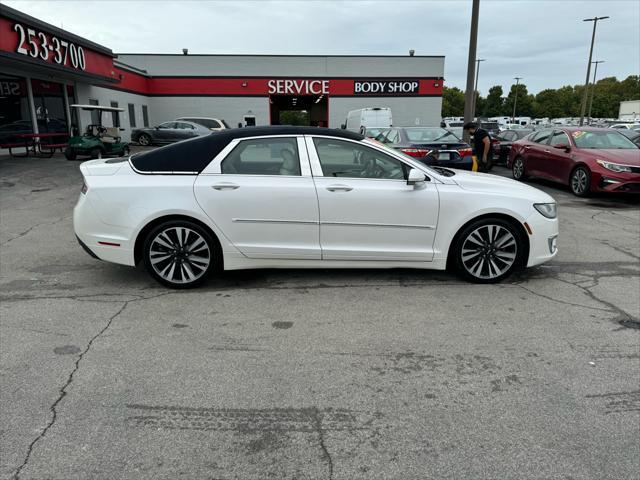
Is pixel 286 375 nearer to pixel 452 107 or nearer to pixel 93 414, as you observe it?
pixel 93 414

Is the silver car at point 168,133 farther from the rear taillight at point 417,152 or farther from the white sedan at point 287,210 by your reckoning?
the white sedan at point 287,210

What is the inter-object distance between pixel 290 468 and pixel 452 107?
402 ft

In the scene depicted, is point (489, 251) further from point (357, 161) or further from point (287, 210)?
point (287, 210)

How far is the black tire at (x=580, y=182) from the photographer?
10.8 m

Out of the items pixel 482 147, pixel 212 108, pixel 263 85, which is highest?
pixel 263 85

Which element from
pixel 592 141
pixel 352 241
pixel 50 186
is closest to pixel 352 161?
pixel 352 241

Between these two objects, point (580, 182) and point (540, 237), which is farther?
point (580, 182)

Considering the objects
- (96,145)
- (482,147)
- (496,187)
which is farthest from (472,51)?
(96,145)

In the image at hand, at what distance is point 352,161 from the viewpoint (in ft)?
16.1

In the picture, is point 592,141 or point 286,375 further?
point 592,141

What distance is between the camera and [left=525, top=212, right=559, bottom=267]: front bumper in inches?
196

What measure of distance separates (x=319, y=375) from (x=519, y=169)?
12.2m

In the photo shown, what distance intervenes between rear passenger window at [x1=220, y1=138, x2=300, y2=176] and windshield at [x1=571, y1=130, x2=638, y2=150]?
9.28 metres

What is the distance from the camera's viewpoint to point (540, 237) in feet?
16.4
